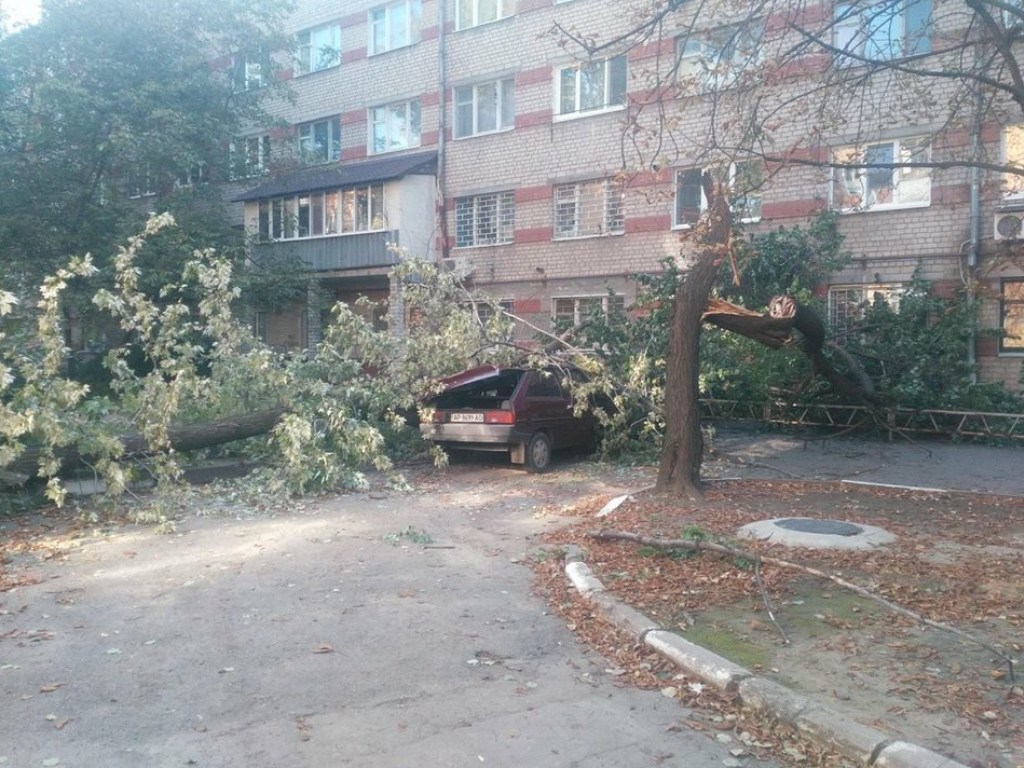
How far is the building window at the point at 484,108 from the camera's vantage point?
25.2m

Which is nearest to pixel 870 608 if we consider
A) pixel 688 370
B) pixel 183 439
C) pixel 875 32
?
pixel 688 370

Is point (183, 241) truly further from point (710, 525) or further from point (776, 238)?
point (710, 525)

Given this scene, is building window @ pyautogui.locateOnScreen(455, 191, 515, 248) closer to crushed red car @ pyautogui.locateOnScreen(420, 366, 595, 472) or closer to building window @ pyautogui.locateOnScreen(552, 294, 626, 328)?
building window @ pyautogui.locateOnScreen(552, 294, 626, 328)

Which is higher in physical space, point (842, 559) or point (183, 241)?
point (183, 241)

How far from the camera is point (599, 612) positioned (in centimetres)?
666

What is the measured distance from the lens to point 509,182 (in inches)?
981

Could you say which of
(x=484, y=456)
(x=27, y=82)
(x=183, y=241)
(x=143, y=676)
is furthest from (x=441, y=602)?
(x=27, y=82)

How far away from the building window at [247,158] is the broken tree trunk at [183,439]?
14.0 meters

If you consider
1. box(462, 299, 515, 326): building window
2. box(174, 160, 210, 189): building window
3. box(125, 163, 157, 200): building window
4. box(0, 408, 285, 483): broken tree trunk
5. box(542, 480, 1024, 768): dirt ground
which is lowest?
box(542, 480, 1024, 768): dirt ground

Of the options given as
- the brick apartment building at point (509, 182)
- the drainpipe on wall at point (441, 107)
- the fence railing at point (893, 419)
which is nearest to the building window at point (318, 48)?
the brick apartment building at point (509, 182)

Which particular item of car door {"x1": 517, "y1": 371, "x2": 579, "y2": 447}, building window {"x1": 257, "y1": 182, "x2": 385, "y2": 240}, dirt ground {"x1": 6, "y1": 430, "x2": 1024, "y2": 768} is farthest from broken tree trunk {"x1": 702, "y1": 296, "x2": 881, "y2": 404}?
building window {"x1": 257, "y1": 182, "x2": 385, "y2": 240}

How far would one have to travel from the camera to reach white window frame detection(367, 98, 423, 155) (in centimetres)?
2709

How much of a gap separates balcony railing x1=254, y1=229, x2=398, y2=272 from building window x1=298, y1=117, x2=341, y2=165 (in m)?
2.91

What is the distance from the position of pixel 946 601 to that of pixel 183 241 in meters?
19.5
